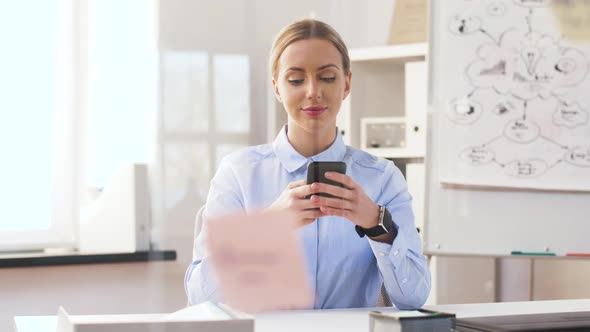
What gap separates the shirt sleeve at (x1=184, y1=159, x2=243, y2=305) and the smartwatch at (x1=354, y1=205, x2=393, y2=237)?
0.25 m

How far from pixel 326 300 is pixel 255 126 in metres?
0.41

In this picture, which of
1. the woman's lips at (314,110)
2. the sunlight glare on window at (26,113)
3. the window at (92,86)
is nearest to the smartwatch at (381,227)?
the woman's lips at (314,110)

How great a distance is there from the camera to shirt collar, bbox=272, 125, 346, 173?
832 mm

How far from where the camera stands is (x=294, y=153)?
866mm

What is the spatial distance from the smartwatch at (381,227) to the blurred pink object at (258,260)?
0.59 feet

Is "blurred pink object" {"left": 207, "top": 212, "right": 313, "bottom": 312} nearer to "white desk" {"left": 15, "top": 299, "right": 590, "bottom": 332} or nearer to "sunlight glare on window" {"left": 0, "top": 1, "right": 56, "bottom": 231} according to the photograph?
"white desk" {"left": 15, "top": 299, "right": 590, "bottom": 332}

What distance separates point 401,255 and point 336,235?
156mm

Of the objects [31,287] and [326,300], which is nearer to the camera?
[326,300]

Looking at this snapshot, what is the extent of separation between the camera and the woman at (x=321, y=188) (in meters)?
0.80

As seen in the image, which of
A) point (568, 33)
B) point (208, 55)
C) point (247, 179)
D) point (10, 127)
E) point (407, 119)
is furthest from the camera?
point (10, 127)

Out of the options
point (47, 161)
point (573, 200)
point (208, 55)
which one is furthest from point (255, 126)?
point (47, 161)

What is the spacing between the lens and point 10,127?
5.93ft

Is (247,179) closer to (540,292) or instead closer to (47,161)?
(47,161)

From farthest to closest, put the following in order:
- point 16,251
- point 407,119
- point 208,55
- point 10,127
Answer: point 16,251 < point 10,127 < point 407,119 < point 208,55
